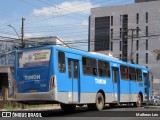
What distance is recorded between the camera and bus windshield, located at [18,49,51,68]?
18.5 meters

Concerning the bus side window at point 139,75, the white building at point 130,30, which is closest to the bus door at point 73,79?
the bus side window at point 139,75

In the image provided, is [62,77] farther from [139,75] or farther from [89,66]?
[139,75]

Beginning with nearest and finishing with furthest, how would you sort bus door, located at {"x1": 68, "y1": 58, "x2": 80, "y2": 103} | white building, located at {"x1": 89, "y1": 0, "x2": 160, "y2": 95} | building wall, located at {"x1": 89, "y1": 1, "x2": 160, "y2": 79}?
bus door, located at {"x1": 68, "y1": 58, "x2": 80, "y2": 103} < building wall, located at {"x1": 89, "y1": 1, "x2": 160, "y2": 79} < white building, located at {"x1": 89, "y1": 0, "x2": 160, "y2": 95}

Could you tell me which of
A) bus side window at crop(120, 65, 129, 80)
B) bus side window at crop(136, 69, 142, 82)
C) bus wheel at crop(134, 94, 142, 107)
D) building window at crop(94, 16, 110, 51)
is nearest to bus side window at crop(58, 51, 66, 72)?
bus side window at crop(120, 65, 129, 80)

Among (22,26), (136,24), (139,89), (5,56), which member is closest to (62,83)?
(139,89)

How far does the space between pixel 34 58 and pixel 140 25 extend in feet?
305

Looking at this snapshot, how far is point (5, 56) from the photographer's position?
66.5m

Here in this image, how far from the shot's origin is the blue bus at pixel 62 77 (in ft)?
59.8

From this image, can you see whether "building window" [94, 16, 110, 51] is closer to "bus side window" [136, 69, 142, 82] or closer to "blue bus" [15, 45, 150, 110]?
"bus side window" [136, 69, 142, 82]

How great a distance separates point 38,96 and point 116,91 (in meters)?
7.82

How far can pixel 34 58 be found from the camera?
1892 centimetres

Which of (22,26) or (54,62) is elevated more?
(22,26)

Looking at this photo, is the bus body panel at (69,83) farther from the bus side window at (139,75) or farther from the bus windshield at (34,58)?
the bus side window at (139,75)

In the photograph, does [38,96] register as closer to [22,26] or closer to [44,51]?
[44,51]
